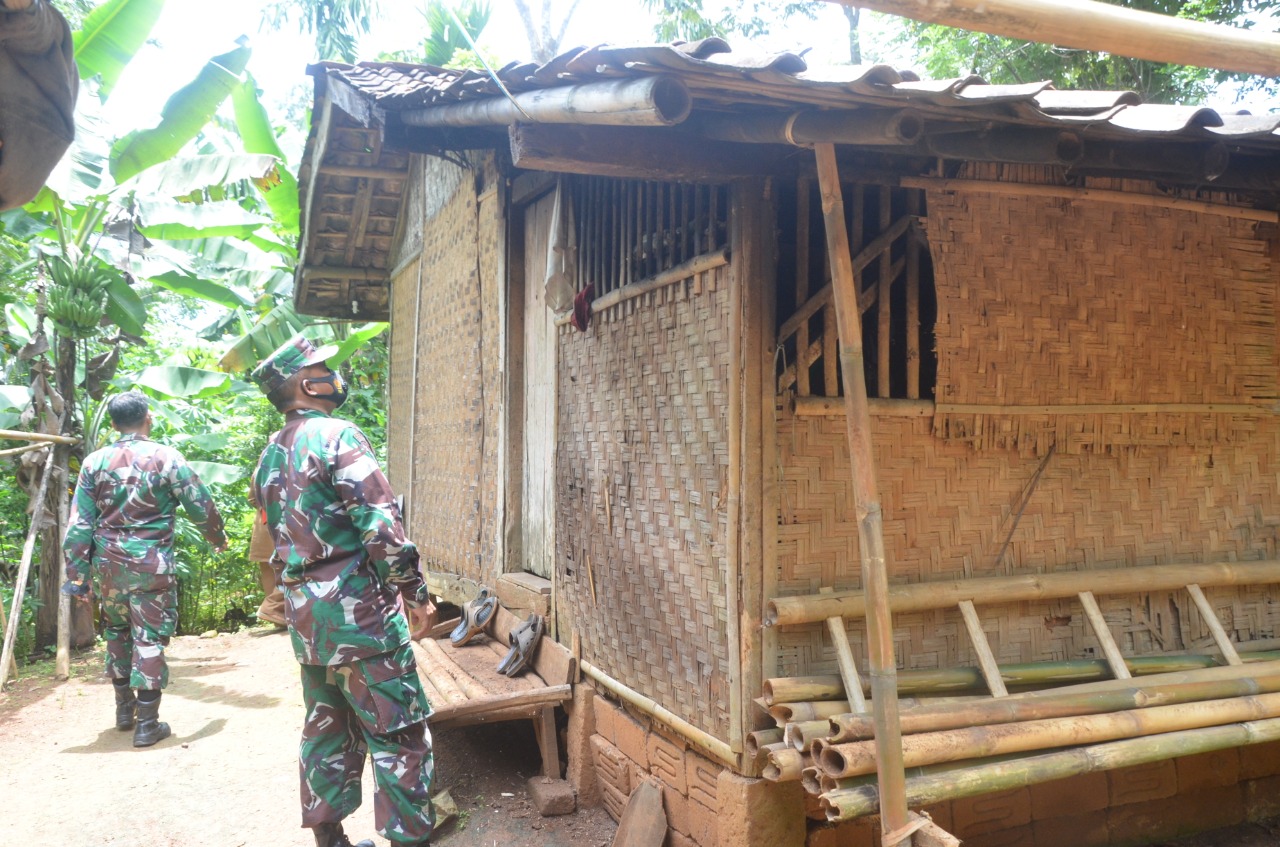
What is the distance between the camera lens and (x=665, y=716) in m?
4.06

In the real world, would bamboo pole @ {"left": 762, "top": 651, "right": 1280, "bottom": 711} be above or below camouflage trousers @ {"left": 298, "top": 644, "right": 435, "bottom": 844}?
above

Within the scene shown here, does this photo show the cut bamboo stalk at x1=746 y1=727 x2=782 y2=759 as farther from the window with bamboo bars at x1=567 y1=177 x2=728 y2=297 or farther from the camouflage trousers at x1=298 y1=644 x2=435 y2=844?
the window with bamboo bars at x1=567 y1=177 x2=728 y2=297

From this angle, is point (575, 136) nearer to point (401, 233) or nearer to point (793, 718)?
point (793, 718)

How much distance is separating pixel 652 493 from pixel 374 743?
1.59 m

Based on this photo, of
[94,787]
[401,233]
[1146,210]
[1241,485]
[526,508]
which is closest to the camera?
[1146,210]

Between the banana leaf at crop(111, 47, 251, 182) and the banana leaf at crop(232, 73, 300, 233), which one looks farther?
the banana leaf at crop(232, 73, 300, 233)

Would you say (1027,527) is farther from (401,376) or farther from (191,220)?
(191,220)

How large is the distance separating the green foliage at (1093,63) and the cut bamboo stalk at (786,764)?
22.5 ft

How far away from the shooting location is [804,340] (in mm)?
3594

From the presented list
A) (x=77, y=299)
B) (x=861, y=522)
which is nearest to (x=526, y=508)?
(x=861, y=522)

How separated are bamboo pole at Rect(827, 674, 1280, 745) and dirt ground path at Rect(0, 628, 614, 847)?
1855mm

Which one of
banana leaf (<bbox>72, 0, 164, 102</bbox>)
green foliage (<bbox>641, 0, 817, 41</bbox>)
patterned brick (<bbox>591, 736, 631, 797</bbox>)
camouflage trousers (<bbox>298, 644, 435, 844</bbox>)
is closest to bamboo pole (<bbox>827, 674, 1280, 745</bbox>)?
patterned brick (<bbox>591, 736, 631, 797</bbox>)

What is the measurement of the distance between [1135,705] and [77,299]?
27.0ft

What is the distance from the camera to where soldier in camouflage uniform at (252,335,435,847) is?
3961 millimetres
